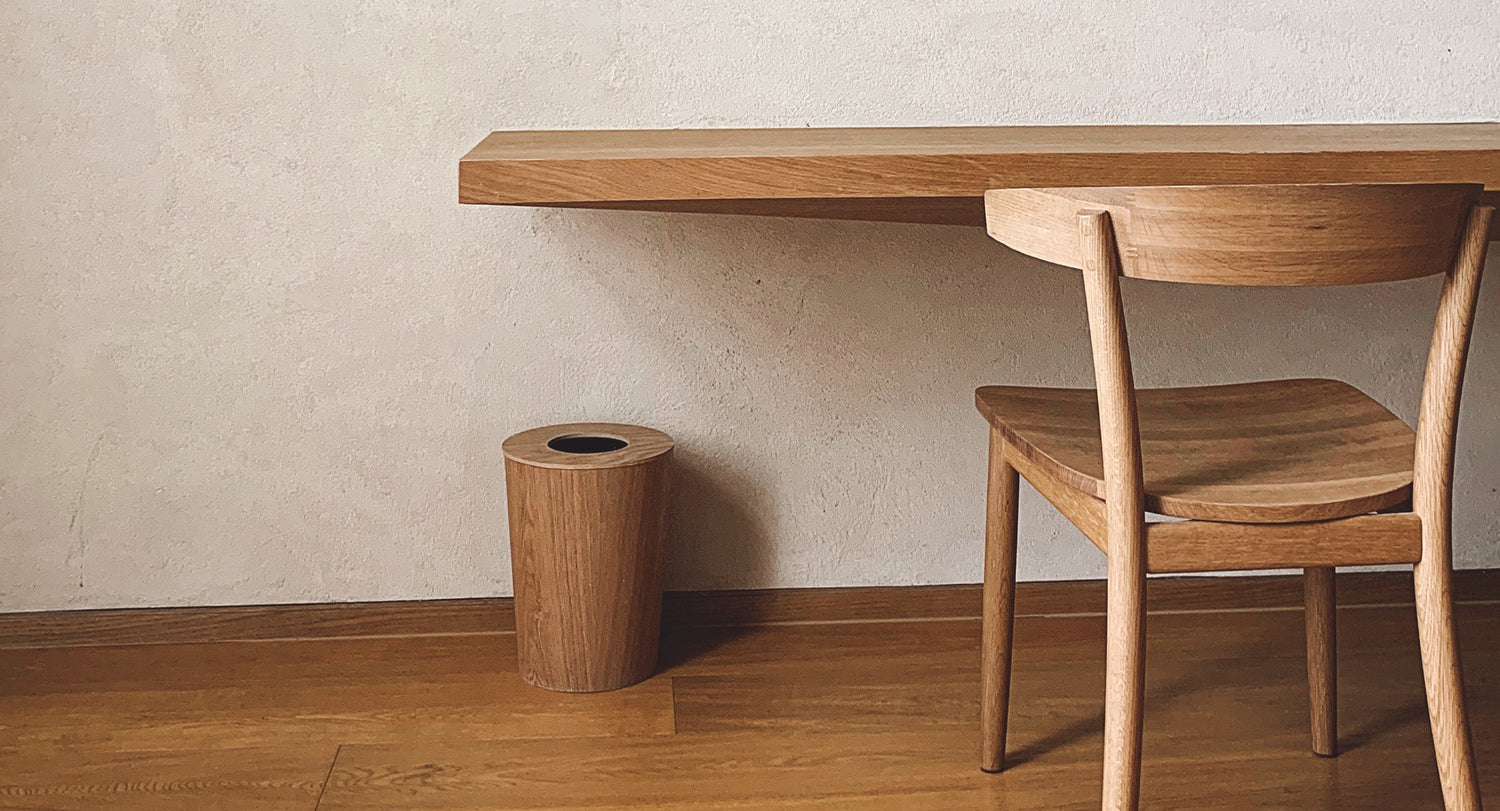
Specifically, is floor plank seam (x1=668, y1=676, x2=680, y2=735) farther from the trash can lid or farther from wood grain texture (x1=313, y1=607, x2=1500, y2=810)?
the trash can lid

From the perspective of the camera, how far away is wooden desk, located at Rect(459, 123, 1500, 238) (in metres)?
1.31

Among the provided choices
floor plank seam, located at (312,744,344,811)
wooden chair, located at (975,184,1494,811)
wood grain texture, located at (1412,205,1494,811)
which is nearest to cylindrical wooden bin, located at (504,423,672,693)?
floor plank seam, located at (312,744,344,811)

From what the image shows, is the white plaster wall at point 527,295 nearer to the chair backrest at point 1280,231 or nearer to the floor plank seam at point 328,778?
the floor plank seam at point 328,778

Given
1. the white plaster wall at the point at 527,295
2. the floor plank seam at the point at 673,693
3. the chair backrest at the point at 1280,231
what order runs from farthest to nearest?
the white plaster wall at the point at 527,295 < the floor plank seam at the point at 673,693 < the chair backrest at the point at 1280,231

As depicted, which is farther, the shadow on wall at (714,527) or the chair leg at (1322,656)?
the shadow on wall at (714,527)

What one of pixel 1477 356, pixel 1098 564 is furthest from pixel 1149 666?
pixel 1477 356

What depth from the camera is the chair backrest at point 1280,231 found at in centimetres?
107

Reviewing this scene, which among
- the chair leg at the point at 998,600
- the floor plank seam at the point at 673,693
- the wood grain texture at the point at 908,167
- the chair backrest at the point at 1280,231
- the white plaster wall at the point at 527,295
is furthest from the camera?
the white plaster wall at the point at 527,295

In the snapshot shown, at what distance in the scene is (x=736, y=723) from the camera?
1739 mm

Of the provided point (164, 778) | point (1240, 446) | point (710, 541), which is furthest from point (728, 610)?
point (1240, 446)

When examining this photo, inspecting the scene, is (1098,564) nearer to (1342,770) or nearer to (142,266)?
(1342,770)

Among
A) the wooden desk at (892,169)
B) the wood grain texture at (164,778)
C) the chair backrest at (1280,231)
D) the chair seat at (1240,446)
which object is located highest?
the wooden desk at (892,169)

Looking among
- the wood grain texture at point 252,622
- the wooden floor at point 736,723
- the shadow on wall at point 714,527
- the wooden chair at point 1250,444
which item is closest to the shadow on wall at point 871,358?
the shadow on wall at point 714,527

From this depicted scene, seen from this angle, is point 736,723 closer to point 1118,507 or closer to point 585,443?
point 585,443
